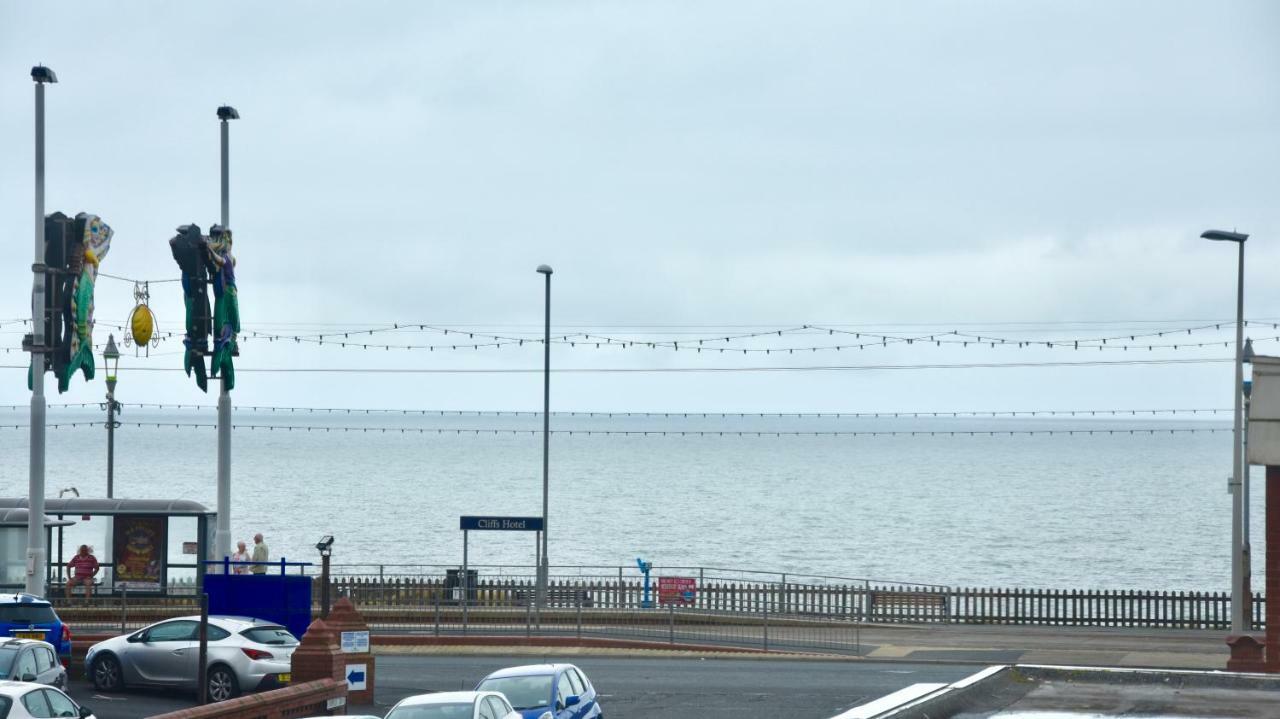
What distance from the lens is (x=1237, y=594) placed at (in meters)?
31.0

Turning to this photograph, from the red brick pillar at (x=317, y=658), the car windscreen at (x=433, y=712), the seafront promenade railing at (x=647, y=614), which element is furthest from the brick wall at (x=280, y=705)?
the seafront promenade railing at (x=647, y=614)

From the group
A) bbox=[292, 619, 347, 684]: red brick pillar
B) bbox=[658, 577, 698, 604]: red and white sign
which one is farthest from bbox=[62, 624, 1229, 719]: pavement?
bbox=[658, 577, 698, 604]: red and white sign

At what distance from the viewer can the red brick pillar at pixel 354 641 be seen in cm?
2459

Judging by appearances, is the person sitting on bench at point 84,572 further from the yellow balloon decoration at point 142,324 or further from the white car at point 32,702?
the white car at point 32,702

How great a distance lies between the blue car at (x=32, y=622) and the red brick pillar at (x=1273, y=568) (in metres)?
20.1

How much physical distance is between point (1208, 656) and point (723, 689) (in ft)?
37.0

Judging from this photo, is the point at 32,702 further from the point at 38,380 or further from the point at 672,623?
the point at 672,623

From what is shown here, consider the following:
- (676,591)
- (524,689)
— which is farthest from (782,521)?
(524,689)

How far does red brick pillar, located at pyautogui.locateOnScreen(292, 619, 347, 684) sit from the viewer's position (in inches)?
900

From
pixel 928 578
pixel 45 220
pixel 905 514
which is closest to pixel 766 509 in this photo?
pixel 905 514

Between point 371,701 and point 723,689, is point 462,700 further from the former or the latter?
point 723,689

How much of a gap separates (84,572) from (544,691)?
2226 cm

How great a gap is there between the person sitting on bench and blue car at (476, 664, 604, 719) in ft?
69.2

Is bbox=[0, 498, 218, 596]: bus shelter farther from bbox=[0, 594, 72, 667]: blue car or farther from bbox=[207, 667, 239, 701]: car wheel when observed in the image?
bbox=[207, 667, 239, 701]: car wheel
